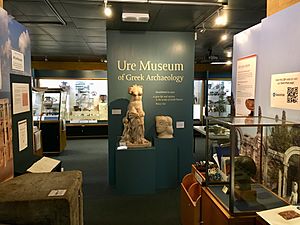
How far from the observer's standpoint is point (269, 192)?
220cm

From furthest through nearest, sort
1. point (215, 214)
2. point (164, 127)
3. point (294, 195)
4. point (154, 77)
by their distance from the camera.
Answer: point (154, 77), point (164, 127), point (215, 214), point (294, 195)

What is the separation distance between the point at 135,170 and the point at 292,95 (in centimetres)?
300

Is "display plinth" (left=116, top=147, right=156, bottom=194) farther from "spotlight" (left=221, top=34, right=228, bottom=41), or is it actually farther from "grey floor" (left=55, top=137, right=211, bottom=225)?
"spotlight" (left=221, top=34, right=228, bottom=41)

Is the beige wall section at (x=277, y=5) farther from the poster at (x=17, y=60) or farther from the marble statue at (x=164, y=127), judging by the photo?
the marble statue at (x=164, y=127)

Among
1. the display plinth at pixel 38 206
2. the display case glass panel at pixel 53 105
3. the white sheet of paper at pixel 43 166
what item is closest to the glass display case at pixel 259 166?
the display plinth at pixel 38 206

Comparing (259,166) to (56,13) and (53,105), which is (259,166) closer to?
(56,13)

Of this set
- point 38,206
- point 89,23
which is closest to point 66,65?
point 89,23

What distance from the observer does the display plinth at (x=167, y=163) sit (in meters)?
4.86

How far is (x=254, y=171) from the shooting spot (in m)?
2.19

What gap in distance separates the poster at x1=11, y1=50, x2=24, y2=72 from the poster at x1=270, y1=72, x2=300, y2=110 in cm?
228

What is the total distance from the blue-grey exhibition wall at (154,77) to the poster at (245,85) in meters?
2.06

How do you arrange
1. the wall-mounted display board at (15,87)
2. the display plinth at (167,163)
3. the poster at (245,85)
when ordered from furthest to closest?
the display plinth at (167,163) → the poster at (245,85) → the wall-mounted display board at (15,87)

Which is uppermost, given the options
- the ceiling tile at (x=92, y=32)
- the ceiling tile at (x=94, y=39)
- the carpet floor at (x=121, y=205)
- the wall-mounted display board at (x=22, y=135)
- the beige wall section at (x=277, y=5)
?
the ceiling tile at (x=94, y=39)

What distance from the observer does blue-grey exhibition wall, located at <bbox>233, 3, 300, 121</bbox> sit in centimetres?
205
